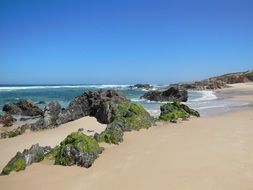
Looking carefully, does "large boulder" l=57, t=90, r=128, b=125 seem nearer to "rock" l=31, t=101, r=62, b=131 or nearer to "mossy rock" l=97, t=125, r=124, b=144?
"rock" l=31, t=101, r=62, b=131

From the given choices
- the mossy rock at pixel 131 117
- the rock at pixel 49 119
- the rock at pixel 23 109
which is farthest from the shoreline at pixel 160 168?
the rock at pixel 23 109

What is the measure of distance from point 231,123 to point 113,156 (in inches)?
294

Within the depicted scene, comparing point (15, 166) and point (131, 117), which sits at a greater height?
point (131, 117)

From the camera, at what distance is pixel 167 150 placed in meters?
8.86

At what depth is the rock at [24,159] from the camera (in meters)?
7.36

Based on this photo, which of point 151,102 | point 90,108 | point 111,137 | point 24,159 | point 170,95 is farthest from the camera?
point 170,95

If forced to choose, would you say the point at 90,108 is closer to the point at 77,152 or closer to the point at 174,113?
the point at 174,113

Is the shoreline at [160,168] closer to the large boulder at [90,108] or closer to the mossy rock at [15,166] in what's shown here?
the mossy rock at [15,166]

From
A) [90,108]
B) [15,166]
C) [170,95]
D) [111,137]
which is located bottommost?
[170,95]

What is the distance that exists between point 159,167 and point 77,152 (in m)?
2.04

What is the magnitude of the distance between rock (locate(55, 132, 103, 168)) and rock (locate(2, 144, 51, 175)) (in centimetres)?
55

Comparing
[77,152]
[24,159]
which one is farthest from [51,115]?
[77,152]

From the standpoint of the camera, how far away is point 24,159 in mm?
7695

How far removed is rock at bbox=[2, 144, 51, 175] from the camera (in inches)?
290
